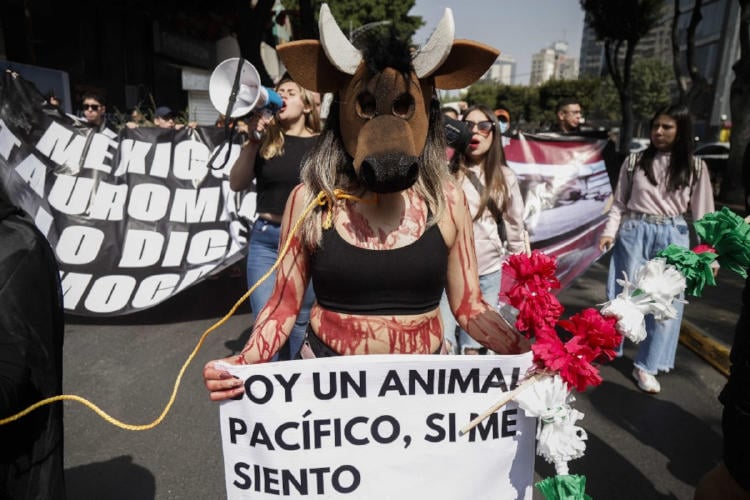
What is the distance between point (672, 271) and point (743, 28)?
12892 millimetres

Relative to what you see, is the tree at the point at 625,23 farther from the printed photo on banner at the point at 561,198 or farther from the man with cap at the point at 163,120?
the man with cap at the point at 163,120

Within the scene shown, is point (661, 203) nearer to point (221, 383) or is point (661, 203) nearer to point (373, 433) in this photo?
point (373, 433)

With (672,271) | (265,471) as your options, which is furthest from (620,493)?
(265,471)

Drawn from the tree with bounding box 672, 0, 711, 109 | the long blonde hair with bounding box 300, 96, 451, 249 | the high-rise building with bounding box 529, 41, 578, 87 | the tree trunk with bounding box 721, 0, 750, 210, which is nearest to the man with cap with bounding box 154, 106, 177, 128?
the long blonde hair with bounding box 300, 96, 451, 249

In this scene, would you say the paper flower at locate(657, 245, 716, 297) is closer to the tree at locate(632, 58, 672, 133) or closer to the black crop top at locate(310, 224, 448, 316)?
the black crop top at locate(310, 224, 448, 316)

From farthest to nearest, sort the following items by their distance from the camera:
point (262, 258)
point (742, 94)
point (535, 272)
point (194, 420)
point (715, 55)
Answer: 1. point (715, 55)
2. point (742, 94)
3. point (194, 420)
4. point (262, 258)
5. point (535, 272)

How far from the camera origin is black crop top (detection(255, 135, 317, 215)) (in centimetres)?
316

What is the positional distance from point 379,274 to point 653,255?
292 centimetres

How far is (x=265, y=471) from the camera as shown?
154cm

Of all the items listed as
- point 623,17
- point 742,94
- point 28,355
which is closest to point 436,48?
point 28,355

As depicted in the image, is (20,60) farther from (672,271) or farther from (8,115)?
(672,271)

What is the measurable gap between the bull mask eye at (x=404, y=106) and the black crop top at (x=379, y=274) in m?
0.34

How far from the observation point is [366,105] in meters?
1.58

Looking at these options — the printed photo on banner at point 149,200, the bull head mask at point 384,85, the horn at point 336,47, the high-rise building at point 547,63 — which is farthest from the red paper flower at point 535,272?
the high-rise building at point 547,63
